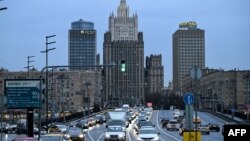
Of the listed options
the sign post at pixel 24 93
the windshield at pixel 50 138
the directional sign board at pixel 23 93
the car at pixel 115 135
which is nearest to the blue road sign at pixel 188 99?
the windshield at pixel 50 138

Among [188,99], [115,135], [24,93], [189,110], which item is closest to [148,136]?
[115,135]

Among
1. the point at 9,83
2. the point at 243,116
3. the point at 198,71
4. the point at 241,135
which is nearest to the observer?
the point at 241,135

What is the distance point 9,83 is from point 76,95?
14705 centimetres

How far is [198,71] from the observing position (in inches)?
795

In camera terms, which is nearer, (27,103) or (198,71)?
(198,71)

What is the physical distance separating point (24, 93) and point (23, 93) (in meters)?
0.09

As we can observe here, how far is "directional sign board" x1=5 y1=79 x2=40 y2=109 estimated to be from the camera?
48.6m

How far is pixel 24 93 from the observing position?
48.7m

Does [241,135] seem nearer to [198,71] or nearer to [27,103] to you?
[198,71]

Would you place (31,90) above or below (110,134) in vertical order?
above

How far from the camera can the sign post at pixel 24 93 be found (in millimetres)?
48625

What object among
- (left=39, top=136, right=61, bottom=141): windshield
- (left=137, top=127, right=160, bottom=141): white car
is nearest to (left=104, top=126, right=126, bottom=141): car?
(left=137, top=127, right=160, bottom=141): white car

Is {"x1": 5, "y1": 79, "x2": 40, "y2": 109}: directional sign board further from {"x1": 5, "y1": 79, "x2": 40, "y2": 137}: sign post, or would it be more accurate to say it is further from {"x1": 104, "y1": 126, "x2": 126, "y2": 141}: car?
{"x1": 104, "y1": 126, "x2": 126, "y2": 141}: car

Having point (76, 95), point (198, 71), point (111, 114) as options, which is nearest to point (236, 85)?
point (76, 95)
